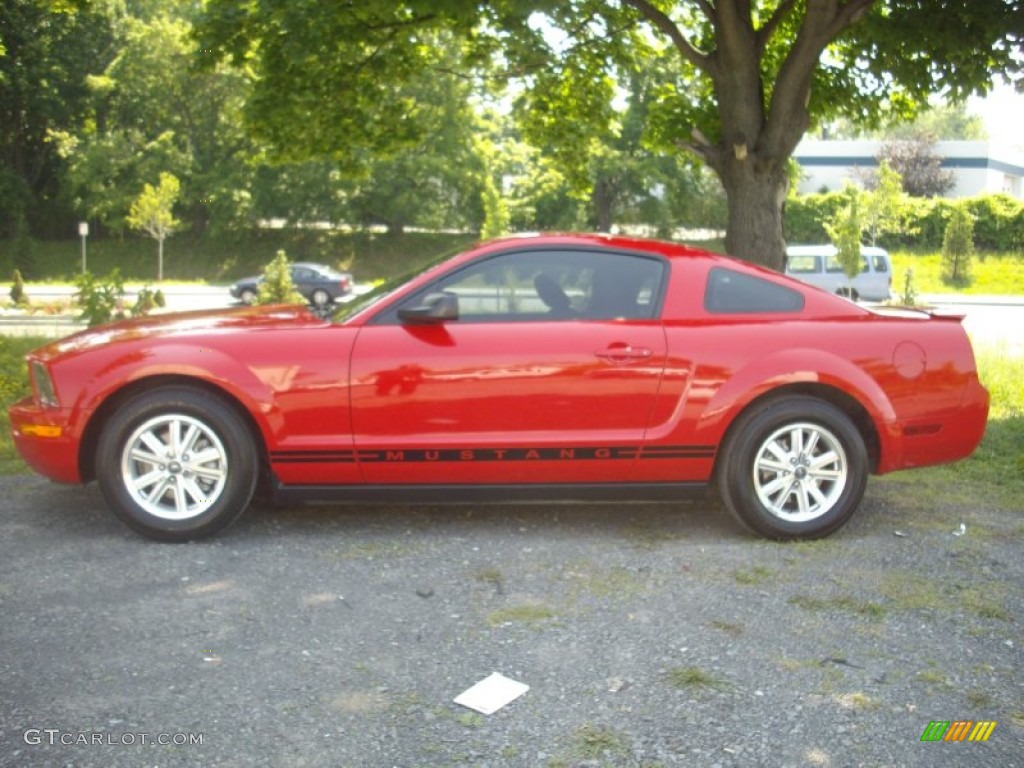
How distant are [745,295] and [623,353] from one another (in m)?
0.78

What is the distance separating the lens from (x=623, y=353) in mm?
5301

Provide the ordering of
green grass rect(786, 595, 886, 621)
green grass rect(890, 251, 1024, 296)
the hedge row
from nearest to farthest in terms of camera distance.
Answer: green grass rect(786, 595, 886, 621), green grass rect(890, 251, 1024, 296), the hedge row

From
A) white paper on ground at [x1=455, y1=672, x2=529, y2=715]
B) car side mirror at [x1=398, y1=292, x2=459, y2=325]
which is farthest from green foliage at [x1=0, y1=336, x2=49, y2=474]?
white paper on ground at [x1=455, y1=672, x2=529, y2=715]

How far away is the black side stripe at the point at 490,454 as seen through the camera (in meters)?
5.24

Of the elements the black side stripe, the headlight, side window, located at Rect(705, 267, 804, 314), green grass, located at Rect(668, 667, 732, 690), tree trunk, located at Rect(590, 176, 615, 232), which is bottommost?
green grass, located at Rect(668, 667, 732, 690)

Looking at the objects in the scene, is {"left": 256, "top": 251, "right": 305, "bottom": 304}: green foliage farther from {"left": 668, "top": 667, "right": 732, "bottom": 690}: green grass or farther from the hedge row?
the hedge row

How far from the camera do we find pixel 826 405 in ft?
17.8

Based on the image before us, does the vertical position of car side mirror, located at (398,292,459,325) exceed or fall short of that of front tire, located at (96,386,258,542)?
it exceeds it

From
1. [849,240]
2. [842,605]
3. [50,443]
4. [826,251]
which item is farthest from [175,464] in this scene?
[826,251]

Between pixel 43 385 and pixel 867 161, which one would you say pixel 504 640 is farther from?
pixel 867 161

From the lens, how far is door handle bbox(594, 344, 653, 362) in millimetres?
5289

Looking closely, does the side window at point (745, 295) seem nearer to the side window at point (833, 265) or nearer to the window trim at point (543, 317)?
the window trim at point (543, 317)

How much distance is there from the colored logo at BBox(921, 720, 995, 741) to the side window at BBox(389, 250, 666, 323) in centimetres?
259

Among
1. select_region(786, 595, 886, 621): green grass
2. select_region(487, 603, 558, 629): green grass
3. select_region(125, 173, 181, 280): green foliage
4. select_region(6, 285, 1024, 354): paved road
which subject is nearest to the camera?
select_region(487, 603, 558, 629): green grass
